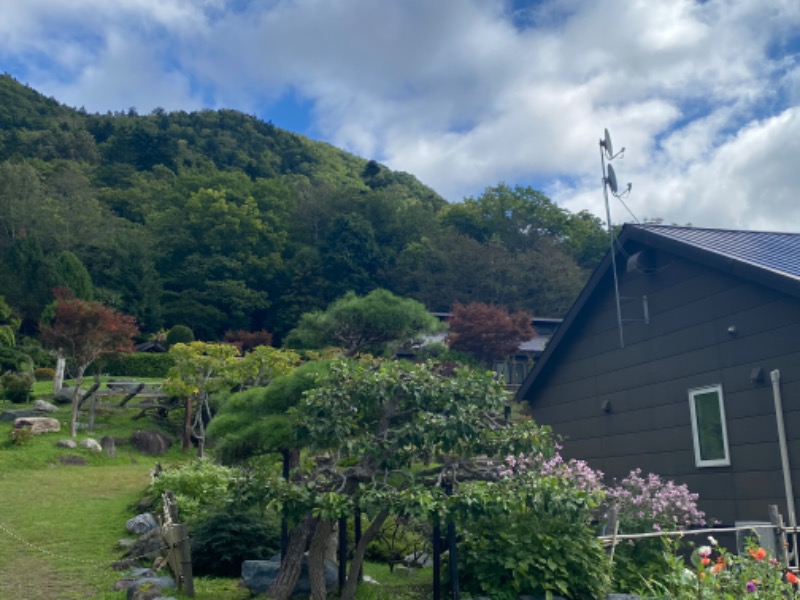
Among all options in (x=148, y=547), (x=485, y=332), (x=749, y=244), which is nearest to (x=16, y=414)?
(x=148, y=547)

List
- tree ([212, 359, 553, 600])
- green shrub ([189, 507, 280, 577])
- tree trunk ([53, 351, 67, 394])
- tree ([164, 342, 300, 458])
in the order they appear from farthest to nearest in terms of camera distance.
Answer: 1. tree trunk ([53, 351, 67, 394])
2. tree ([164, 342, 300, 458])
3. green shrub ([189, 507, 280, 577])
4. tree ([212, 359, 553, 600])

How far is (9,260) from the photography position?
35.9 meters

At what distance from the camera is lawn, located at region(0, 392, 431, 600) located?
814 centimetres

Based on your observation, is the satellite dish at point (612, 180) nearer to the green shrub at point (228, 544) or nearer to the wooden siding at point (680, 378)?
the wooden siding at point (680, 378)

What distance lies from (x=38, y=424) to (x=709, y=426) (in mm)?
16741

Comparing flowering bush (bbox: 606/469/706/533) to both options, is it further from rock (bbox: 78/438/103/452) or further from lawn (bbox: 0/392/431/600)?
rock (bbox: 78/438/103/452)

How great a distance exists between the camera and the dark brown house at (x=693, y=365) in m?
8.80

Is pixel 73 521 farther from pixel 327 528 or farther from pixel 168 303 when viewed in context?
pixel 168 303

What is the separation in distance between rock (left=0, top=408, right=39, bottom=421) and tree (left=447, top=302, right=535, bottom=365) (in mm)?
13454

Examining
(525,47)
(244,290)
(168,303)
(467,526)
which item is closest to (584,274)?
(244,290)

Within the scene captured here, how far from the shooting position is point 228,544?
29.4 ft

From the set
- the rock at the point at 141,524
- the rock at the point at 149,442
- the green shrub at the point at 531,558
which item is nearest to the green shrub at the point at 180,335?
the rock at the point at 149,442

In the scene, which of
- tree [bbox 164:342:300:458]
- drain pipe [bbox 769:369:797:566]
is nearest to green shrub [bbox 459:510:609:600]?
drain pipe [bbox 769:369:797:566]

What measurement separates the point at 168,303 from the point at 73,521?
27.6 m
